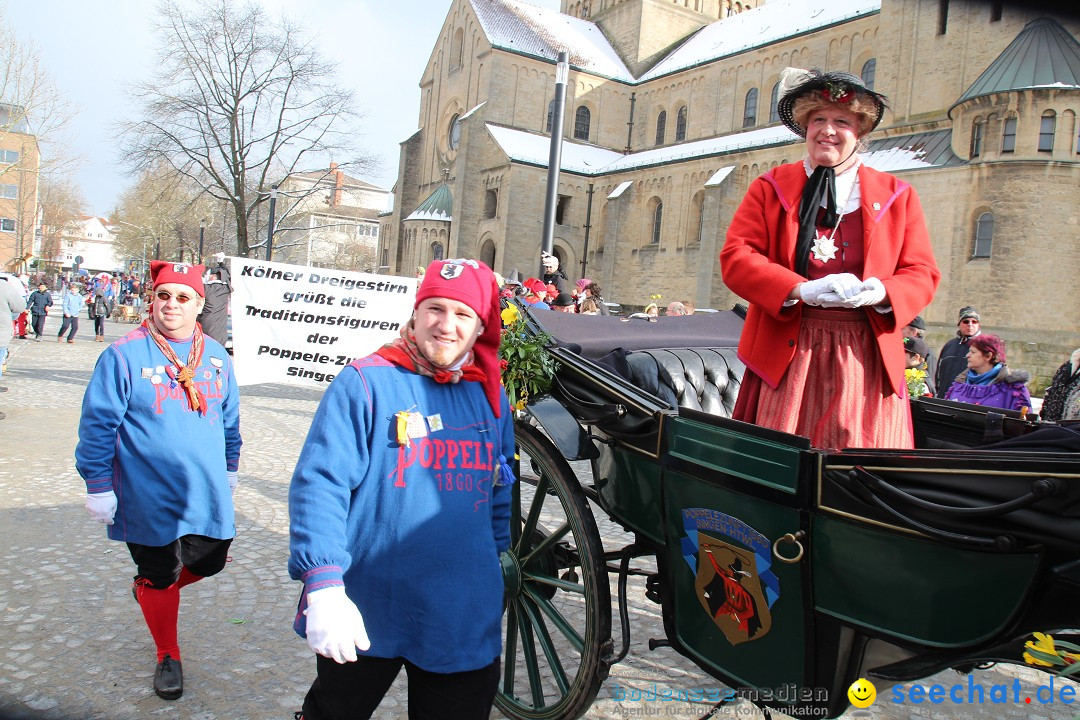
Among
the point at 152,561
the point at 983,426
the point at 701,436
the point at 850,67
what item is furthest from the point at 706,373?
the point at 850,67

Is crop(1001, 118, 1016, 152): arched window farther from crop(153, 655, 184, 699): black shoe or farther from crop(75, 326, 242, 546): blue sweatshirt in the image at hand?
crop(153, 655, 184, 699): black shoe

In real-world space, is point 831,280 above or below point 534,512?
above

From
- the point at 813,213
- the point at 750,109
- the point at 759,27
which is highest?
the point at 759,27

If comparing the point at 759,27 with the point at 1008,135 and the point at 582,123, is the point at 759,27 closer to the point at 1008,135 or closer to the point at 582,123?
the point at 582,123

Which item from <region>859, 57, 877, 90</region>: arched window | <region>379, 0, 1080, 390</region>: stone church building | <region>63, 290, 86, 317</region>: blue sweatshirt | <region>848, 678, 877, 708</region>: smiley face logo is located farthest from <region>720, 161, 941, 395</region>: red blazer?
<region>859, 57, 877, 90</region>: arched window

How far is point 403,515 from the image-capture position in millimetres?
2084

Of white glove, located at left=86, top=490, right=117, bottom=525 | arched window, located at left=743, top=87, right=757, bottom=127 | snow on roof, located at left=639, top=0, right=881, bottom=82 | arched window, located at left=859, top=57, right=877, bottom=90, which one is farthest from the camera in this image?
arched window, located at left=743, top=87, right=757, bottom=127

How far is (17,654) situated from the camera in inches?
132

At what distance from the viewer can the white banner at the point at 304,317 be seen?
6.59 meters

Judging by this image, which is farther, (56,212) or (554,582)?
(56,212)

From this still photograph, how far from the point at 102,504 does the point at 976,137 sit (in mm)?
25431

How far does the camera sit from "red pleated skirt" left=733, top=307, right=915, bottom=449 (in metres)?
2.57

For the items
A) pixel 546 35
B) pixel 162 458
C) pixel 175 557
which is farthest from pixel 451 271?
pixel 546 35

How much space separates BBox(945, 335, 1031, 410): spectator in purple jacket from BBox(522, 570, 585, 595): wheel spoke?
202 inches
